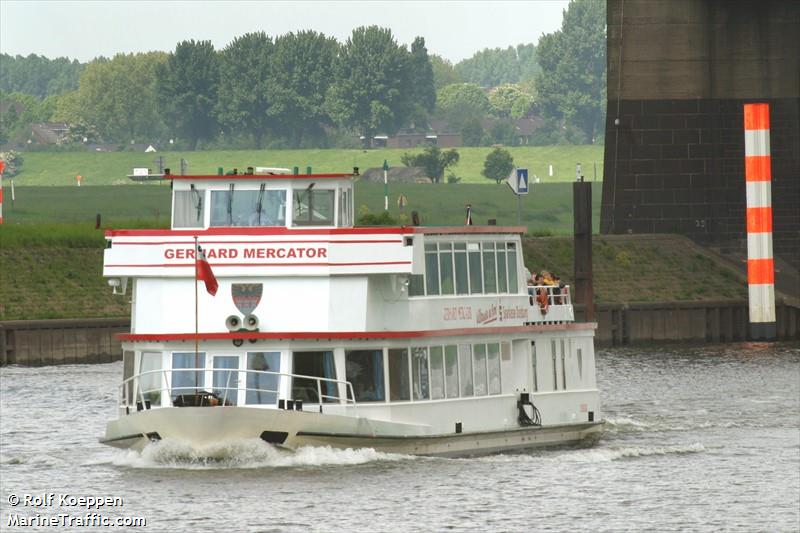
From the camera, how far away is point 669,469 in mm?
46156

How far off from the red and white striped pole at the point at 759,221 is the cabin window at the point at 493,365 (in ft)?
145

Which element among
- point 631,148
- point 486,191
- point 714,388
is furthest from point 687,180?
point 486,191

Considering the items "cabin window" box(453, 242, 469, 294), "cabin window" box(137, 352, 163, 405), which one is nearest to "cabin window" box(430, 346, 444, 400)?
"cabin window" box(453, 242, 469, 294)

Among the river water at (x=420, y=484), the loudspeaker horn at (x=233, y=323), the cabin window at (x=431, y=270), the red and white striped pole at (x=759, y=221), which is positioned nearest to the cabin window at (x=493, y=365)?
the river water at (x=420, y=484)

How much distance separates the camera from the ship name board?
4228 centimetres

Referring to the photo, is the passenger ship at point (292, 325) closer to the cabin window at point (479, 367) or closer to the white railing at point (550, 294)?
the cabin window at point (479, 367)

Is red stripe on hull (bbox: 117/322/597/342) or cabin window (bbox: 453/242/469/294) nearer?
red stripe on hull (bbox: 117/322/597/342)

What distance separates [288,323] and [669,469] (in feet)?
31.9

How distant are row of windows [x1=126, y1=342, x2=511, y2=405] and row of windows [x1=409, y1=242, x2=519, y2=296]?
1.30m

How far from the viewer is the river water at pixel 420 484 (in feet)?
126

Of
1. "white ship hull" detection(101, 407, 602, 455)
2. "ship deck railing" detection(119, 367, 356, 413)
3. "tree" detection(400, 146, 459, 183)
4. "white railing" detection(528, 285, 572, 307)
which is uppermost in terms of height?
"tree" detection(400, 146, 459, 183)

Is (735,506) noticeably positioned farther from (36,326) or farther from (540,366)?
(36,326)

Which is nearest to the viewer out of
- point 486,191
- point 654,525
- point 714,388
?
point 654,525

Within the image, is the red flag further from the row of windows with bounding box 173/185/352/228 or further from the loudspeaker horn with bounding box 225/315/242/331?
the row of windows with bounding box 173/185/352/228
